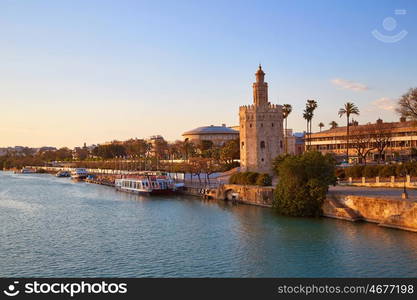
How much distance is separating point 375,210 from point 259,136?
118 ft

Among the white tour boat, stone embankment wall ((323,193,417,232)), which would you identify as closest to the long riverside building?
the white tour boat

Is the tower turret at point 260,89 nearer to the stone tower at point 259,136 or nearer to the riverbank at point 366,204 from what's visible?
the stone tower at point 259,136

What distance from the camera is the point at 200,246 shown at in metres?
34.0

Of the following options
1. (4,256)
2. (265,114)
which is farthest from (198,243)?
(265,114)

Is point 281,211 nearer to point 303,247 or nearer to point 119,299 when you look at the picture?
point 303,247

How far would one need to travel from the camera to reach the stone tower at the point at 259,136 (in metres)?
73.7

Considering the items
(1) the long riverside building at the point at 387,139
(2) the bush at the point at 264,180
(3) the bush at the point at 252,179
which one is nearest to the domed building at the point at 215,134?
(1) the long riverside building at the point at 387,139

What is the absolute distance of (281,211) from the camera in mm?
47375

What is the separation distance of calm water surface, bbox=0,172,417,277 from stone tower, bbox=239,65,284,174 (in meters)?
22.4

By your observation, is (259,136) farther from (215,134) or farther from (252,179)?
(215,134)

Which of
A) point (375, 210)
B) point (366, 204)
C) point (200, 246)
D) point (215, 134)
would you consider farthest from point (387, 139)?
point (215, 134)

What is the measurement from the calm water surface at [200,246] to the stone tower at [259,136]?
22.4 meters

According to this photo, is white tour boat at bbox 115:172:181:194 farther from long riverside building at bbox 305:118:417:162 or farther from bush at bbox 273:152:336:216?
long riverside building at bbox 305:118:417:162

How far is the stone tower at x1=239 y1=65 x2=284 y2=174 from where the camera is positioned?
73.7 meters
